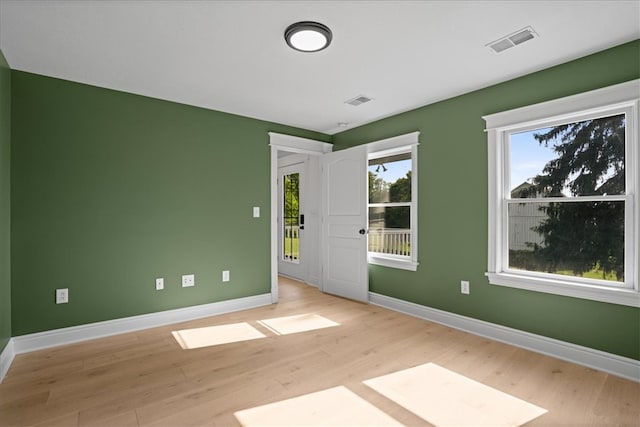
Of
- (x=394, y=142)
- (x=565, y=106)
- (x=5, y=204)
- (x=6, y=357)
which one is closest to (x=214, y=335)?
(x=6, y=357)

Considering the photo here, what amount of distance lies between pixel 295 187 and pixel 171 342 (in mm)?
3625

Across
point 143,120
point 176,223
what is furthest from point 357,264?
point 143,120

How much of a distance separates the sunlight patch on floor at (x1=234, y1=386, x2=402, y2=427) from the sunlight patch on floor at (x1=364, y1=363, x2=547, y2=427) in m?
0.22

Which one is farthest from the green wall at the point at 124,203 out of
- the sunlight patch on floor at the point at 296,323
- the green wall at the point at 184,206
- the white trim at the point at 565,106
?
the white trim at the point at 565,106

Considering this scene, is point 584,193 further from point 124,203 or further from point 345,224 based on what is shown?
point 124,203

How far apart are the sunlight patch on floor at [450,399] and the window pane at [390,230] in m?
1.82

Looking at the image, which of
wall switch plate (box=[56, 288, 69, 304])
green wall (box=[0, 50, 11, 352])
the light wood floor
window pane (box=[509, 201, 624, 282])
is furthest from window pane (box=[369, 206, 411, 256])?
green wall (box=[0, 50, 11, 352])

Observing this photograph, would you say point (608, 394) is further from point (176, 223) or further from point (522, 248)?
point (176, 223)

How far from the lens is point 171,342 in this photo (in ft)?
10.1

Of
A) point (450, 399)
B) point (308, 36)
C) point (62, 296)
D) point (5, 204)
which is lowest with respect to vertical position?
point (450, 399)

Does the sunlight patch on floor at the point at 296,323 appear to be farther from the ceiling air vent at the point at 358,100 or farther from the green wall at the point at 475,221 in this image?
the ceiling air vent at the point at 358,100

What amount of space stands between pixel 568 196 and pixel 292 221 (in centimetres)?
432

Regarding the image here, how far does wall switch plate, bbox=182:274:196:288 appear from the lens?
374 centimetres

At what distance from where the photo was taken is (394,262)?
13.5ft
